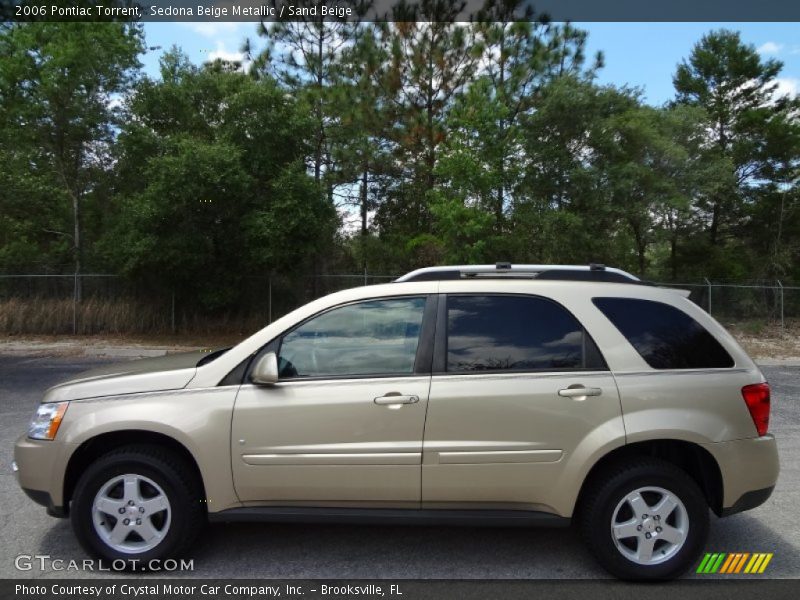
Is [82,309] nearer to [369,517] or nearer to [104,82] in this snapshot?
[104,82]

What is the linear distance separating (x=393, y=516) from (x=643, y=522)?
4.54 ft

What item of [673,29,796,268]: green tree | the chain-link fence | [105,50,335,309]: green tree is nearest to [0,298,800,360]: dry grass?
the chain-link fence

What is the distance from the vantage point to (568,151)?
1844 cm

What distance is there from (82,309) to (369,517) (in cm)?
1623

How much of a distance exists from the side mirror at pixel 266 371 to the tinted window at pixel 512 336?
100cm

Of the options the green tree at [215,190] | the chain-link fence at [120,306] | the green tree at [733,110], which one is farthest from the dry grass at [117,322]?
the green tree at [733,110]

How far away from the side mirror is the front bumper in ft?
3.76

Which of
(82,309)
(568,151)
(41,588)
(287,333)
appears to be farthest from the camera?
(568,151)

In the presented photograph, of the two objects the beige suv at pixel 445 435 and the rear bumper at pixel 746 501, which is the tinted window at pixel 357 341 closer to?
the beige suv at pixel 445 435

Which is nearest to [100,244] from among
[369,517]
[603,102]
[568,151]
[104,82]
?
[104,82]

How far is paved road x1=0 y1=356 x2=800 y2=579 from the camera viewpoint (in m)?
3.52

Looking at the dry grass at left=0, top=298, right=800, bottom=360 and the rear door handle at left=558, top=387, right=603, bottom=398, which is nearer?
the rear door handle at left=558, top=387, right=603, bottom=398

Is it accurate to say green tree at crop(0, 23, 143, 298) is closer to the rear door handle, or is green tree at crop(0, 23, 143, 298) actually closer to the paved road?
the paved road

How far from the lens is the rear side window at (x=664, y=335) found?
3.53 meters
